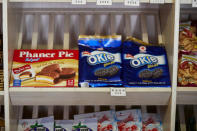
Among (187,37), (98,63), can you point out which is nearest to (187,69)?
(187,37)

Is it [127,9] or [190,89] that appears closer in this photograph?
[190,89]

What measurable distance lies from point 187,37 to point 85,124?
3.40ft

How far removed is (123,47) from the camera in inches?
71.1

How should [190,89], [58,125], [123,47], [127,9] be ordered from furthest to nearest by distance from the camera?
[127,9], [58,125], [123,47], [190,89]

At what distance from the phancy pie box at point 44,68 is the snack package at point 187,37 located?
82 cm

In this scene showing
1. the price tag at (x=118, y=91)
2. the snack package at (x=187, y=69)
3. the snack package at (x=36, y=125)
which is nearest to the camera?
the price tag at (x=118, y=91)

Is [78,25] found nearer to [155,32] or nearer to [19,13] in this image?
[19,13]

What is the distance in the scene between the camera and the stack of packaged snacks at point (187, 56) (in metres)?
1.73

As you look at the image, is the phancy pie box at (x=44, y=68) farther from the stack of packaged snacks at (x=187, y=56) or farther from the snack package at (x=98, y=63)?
the stack of packaged snacks at (x=187, y=56)

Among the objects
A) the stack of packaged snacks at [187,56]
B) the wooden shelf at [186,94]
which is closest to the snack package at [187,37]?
the stack of packaged snacks at [187,56]

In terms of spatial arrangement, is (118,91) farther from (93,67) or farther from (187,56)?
(187,56)

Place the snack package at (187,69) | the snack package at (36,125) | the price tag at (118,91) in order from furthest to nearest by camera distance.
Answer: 1. the snack package at (36,125)
2. the snack package at (187,69)
3. the price tag at (118,91)

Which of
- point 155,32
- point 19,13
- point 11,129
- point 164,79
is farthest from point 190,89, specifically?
point 19,13

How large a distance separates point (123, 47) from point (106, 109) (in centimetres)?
60
